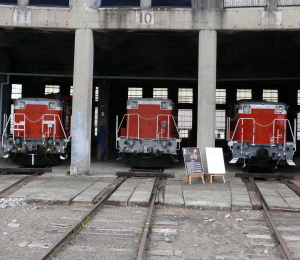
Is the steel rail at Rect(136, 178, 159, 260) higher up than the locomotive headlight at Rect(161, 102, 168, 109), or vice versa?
the locomotive headlight at Rect(161, 102, 168, 109)

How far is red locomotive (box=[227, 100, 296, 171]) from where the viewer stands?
1462cm

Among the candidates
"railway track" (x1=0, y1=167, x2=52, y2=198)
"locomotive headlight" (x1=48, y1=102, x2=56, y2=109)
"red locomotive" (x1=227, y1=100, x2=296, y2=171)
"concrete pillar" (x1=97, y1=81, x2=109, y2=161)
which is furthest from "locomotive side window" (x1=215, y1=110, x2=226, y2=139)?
"railway track" (x1=0, y1=167, x2=52, y2=198)

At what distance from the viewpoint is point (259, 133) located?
15.4m

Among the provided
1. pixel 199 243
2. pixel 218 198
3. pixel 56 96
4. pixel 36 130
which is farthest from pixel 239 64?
pixel 199 243

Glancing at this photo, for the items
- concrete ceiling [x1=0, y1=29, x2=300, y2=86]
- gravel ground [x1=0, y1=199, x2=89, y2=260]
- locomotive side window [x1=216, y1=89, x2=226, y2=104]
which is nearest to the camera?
gravel ground [x1=0, y1=199, x2=89, y2=260]

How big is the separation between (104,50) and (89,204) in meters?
11.5

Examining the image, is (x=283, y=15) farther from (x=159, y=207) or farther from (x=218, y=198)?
(x=159, y=207)

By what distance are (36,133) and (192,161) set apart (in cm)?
721

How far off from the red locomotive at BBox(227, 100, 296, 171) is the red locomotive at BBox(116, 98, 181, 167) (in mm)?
2528

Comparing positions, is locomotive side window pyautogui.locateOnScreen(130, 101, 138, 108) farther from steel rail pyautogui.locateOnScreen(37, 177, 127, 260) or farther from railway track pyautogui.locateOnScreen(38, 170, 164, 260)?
steel rail pyautogui.locateOnScreen(37, 177, 127, 260)

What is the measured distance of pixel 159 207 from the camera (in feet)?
29.5

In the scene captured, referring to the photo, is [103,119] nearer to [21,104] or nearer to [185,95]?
[21,104]

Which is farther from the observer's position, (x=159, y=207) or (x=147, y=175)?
(x=147, y=175)

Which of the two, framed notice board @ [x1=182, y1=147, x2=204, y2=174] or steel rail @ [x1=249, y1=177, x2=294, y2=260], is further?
framed notice board @ [x1=182, y1=147, x2=204, y2=174]
